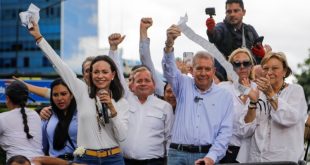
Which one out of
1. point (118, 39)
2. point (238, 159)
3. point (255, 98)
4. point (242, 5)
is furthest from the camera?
point (242, 5)

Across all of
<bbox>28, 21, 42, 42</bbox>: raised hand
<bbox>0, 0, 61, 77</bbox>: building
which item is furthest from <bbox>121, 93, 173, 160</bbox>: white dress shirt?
<bbox>0, 0, 61, 77</bbox>: building

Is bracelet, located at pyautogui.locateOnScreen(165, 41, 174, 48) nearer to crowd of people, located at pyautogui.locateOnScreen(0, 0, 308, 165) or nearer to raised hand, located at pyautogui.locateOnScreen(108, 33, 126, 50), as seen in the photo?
crowd of people, located at pyautogui.locateOnScreen(0, 0, 308, 165)

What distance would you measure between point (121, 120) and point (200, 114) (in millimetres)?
711

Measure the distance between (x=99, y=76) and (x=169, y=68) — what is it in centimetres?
66

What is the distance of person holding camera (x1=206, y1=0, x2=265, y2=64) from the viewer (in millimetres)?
8289

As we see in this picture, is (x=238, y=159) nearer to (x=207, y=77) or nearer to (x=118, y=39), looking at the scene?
(x=207, y=77)

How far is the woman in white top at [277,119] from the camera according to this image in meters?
6.21

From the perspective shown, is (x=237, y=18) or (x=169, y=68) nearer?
(x=169, y=68)

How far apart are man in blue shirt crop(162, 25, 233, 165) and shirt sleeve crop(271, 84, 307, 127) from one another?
0.47 metres

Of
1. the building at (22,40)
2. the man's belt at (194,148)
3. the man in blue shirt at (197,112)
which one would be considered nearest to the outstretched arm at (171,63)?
the man in blue shirt at (197,112)

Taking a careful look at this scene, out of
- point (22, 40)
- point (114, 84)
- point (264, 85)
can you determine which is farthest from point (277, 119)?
point (22, 40)

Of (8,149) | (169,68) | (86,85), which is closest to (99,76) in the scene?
(86,85)

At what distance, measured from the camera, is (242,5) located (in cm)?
834

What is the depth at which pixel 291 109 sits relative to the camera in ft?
20.3
